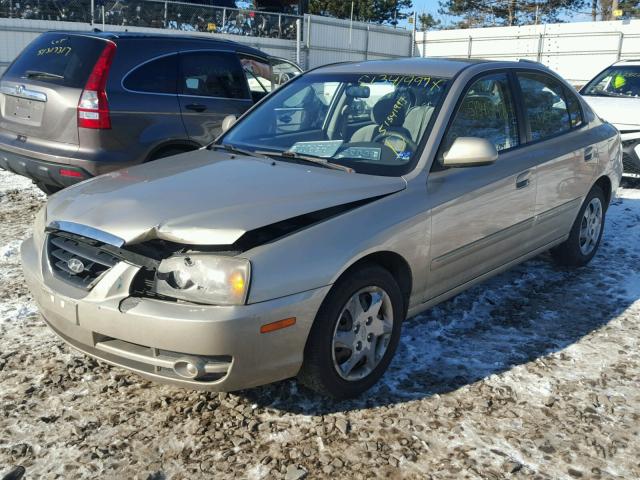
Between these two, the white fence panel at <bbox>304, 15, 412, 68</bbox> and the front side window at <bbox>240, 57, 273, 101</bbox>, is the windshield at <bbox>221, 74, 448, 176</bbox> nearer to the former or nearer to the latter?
the front side window at <bbox>240, 57, 273, 101</bbox>

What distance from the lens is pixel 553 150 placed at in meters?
4.59

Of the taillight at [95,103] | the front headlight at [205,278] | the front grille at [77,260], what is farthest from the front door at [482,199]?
the taillight at [95,103]

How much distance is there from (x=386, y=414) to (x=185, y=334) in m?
1.11

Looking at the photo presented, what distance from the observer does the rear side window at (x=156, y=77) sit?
5.87 meters

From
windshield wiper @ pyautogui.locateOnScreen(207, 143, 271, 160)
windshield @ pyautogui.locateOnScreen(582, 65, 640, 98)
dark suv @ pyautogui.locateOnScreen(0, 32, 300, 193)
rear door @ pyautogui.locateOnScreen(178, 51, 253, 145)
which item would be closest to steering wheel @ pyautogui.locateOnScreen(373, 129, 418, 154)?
windshield wiper @ pyautogui.locateOnScreen(207, 143, 271, 160)

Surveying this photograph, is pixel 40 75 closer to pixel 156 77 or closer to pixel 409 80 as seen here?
pixel 156 77

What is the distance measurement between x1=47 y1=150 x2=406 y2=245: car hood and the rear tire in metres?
2.36

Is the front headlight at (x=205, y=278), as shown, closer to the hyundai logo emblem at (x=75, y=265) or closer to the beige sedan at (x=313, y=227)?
the beige sedan at (x=313, y=227)

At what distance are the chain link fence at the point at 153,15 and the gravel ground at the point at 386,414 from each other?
52.6ft

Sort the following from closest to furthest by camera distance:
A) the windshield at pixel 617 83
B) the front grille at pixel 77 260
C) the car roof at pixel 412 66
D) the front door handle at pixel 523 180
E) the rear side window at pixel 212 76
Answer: the front grille at pixel 77 260, the car roof at pixel 412 66, the front door handle at pixel 523 180, the rear side window at pixel 212 76, the windshield at pixel 617 83

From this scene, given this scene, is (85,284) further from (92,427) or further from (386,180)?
(386,180)

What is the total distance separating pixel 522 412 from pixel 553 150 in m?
2.12

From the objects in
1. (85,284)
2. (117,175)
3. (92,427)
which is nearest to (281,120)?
(117,175)

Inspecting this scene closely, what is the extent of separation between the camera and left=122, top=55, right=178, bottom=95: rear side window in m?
5.87
